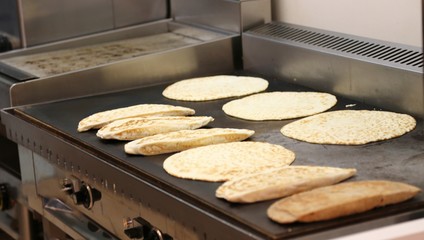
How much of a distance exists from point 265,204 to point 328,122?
690 millimetres

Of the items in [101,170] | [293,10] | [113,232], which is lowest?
[113,232]

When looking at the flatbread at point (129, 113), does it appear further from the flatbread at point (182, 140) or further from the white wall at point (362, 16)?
the white wall at point (362, 16)

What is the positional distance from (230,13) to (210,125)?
0.88m

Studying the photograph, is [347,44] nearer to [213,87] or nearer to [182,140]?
[213,87]

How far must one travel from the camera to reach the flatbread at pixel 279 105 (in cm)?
286

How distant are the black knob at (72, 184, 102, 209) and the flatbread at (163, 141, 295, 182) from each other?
1.35 feet

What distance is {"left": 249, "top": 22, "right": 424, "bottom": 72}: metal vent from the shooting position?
112 inches

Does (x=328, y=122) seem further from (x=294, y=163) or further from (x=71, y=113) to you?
(x=71, y=113)

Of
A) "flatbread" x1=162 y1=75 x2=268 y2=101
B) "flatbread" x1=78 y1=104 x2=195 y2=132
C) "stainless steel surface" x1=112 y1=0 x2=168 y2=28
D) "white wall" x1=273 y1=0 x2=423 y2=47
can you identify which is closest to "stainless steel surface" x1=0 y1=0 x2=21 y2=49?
"stainless steel surface" x1=112 y1=0 x2=168 y2=28

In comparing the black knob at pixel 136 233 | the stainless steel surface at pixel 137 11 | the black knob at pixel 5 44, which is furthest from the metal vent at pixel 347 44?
the black knob at pixel 5 44

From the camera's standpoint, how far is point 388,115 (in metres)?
2.74

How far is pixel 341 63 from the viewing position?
3.01 metres

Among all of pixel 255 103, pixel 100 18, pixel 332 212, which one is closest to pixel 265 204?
pixel 332 212

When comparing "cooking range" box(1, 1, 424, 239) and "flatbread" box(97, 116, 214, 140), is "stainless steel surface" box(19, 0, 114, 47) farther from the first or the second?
"flatbread" box(97, 116, 214, 140)
